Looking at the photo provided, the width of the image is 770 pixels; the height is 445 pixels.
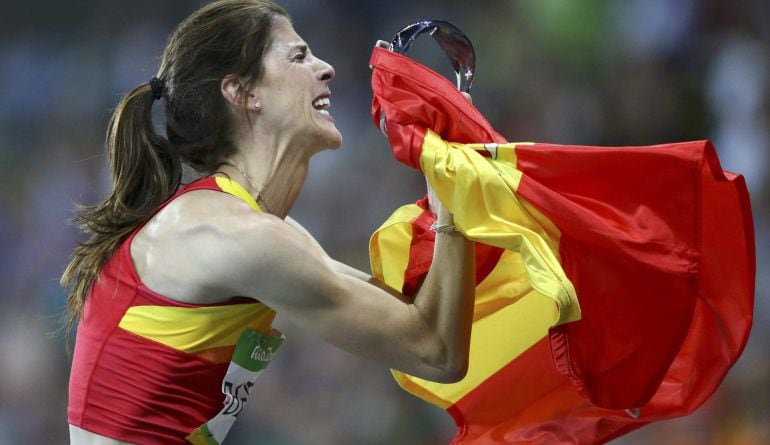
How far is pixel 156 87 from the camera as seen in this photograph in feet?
7.39

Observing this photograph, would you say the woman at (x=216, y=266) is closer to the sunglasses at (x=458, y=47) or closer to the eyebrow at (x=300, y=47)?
the eyebrow at (x=300, y=47)

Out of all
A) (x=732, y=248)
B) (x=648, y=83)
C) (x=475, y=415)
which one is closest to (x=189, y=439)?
(x=475, y=415)

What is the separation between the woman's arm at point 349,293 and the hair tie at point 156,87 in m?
0.44

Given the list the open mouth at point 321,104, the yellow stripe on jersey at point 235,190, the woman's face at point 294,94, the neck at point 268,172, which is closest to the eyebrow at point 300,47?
the woman's face at point 294,94

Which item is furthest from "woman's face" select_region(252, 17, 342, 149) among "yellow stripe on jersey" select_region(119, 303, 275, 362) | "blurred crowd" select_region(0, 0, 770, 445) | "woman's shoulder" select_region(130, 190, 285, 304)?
"blurred crowd" select_region(0, 0, 770, 445)

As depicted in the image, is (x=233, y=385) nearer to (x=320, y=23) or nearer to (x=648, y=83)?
(x=648, y=83)

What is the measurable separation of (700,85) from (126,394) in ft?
8.95

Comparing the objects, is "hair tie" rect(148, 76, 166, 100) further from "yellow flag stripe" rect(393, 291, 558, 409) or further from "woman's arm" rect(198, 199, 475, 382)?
"yellow flag stripe" rect(393, 291, 558, 409)

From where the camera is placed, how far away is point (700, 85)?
3.97 meters

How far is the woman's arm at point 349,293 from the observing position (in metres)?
1.92

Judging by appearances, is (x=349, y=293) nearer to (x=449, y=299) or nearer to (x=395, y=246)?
(x=449, y=299)

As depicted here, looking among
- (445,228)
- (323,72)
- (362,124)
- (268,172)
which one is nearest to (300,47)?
(323,72)

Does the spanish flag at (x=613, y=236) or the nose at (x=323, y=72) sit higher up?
the nose at (x=323, y=72)

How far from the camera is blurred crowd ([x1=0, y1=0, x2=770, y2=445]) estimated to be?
3889mm
